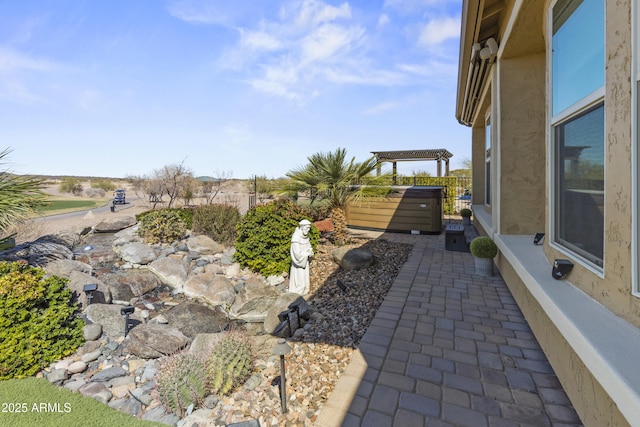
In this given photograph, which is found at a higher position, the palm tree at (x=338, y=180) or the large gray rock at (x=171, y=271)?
the palm tree at (x=338, y=180)

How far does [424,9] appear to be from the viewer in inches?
273

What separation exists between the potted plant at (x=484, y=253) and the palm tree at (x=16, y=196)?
7.56 metres

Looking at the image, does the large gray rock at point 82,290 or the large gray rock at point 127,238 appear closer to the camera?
the large gray rock at point 82,290

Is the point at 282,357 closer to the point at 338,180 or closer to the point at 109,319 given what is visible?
the point at 109,319

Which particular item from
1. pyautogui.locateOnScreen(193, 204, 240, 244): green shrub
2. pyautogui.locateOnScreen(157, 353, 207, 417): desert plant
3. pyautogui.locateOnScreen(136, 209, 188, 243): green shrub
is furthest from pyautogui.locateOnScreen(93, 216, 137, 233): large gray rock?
pyautogui.locateOnScreen(157, 353, 207, 417): desert plant

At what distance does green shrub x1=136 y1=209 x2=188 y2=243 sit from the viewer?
8.21 metres

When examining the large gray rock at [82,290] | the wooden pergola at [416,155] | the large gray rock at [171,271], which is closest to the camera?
the large gray rock at [82,290]

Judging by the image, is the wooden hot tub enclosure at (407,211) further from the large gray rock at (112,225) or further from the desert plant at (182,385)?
the large gray rock at (112,225)

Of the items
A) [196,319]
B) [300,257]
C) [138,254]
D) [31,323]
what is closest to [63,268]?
[138,254]

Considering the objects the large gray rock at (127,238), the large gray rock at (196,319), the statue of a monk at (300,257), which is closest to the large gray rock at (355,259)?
the statue of a monk at (300,257)

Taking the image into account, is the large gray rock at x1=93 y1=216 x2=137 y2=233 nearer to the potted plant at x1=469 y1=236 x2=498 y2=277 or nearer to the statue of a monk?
the statue of a monk

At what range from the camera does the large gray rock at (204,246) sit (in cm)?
768

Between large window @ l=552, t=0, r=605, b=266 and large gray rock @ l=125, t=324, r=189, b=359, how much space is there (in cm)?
440

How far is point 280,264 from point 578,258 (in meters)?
4.84
